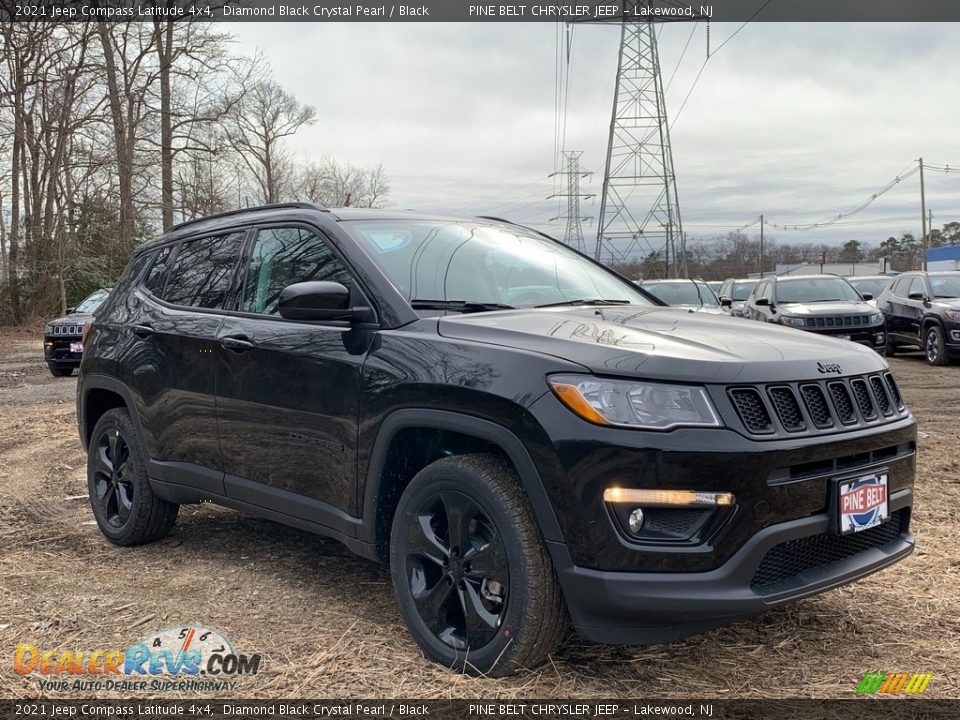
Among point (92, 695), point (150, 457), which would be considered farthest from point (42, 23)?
point (92, 695)

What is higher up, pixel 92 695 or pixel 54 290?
pixel 54 290

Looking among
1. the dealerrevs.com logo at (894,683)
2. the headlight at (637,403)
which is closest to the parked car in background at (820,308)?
the dealerrevs.com logo at (894,683)

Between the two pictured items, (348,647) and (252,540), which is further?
(252,540)

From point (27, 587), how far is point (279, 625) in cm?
149

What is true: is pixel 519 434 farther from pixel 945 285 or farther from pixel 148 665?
pixel 945 285

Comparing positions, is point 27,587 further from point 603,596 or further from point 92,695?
point 603,596

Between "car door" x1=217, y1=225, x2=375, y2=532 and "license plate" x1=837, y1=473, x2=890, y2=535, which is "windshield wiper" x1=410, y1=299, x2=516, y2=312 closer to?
"car door" x1=217, y1=225, x2=375, y2=532

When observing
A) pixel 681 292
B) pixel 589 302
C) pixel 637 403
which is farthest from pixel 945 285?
pixel 637 403

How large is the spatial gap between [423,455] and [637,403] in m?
1.02

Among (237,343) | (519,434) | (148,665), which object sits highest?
(237,343)

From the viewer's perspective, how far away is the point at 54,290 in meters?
28.3

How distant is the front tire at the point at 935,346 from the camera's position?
14148 mm

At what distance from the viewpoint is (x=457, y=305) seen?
362 centimetres

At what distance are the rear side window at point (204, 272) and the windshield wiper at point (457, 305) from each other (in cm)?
132
